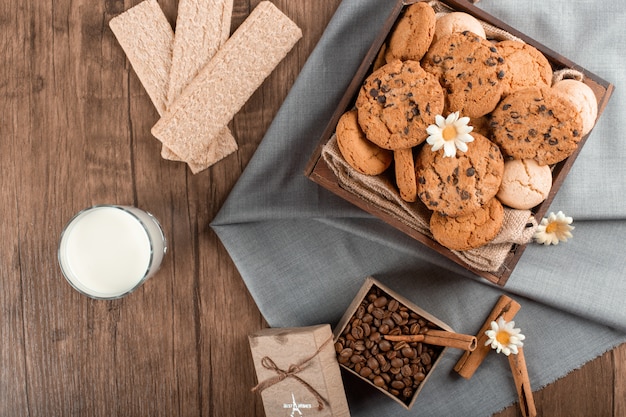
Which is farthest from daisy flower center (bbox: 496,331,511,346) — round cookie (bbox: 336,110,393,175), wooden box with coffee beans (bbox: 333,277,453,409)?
round cookie (bbox: 336,110,393,175)

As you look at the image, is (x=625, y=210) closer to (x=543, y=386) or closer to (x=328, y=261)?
(x=543, y=386)

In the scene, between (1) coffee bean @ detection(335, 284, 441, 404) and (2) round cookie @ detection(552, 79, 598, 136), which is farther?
(1) coffee bean @ detection(335, 284, 441, 404)

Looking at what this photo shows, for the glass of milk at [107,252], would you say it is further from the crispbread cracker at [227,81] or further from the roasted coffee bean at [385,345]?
the roasted coffee bean at [385,345]

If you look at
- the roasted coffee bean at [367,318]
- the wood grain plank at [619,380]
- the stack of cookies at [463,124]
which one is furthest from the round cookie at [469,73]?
the wood grain plank at [619,380]

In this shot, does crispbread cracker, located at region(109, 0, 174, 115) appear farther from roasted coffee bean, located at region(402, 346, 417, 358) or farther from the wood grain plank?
the wood grain plank

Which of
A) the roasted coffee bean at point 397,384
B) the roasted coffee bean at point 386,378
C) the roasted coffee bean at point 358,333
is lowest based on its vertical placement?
the roasted coffee bean at point 397,384
